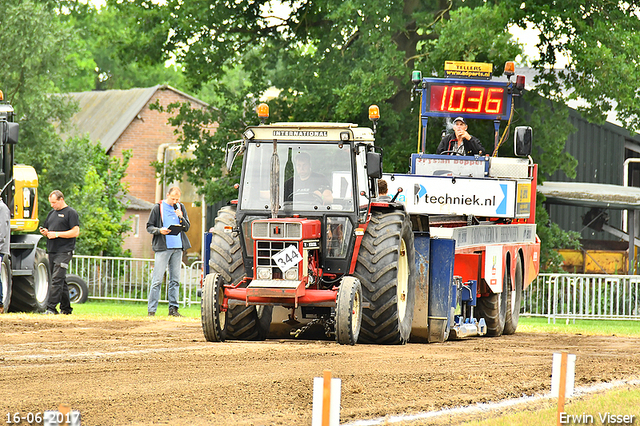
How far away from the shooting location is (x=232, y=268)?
433 inches

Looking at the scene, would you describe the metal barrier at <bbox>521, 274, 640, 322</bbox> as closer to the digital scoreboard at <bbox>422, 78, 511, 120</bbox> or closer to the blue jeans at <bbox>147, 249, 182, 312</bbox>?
the digital scoreboard at <bbox>422, 78, 511, 120</bbox>

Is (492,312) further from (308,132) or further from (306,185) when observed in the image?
(308,132)

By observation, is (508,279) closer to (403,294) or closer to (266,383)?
(403,294)

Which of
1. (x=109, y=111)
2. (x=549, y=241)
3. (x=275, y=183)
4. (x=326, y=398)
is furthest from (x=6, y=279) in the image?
(x=109, y=111)

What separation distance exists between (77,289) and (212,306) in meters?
14.8

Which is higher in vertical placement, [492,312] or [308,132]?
[308,132]

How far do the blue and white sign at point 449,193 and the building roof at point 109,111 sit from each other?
2991 cm

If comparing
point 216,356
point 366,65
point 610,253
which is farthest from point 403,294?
point 610,253

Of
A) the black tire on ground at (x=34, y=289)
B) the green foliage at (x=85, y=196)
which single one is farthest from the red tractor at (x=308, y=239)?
the green foliage at (x=85, y=196)

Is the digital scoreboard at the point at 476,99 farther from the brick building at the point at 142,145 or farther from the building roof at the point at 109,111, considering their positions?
the building roof at the point at 109,111

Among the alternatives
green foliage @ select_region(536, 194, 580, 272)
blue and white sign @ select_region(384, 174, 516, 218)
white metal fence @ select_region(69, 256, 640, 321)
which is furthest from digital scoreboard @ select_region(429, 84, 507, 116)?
green foliage @ select_region(536, 194, 580, 272)

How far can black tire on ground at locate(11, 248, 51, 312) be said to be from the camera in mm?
16750

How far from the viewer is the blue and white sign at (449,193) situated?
1498 centimetres

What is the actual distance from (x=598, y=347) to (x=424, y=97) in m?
6.09
